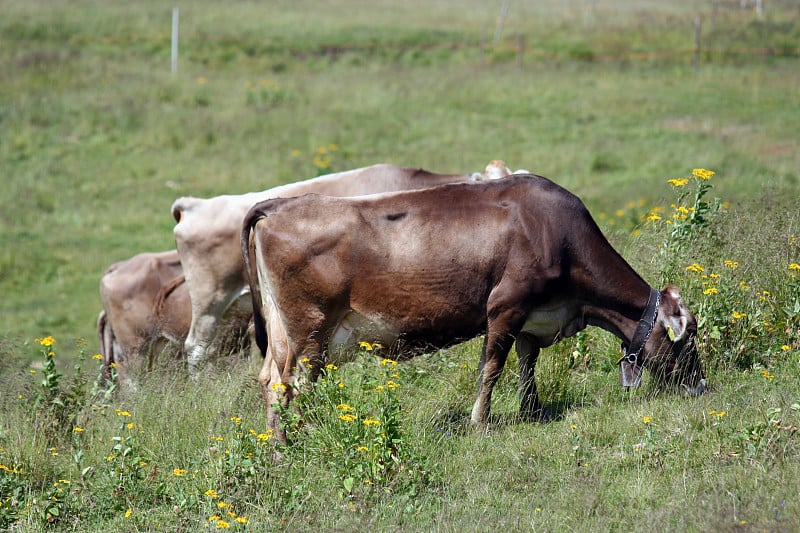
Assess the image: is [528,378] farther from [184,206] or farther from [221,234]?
[184,206]

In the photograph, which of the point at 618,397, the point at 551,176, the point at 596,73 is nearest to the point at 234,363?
the point at 618,397

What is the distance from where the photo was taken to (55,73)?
27094 mm

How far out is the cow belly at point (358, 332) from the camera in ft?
23.7

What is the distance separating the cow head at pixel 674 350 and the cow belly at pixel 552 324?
1.80 feet

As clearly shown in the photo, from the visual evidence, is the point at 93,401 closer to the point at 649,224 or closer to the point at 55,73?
the point at 649,224

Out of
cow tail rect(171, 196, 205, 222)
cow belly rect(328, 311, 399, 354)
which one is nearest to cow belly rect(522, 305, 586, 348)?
cow belly rect(328, 311, 399, 354)

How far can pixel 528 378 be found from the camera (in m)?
7.42

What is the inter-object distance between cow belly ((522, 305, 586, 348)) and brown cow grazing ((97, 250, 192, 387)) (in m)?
5.02

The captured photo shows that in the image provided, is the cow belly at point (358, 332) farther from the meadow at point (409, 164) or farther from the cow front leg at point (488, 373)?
the cow front leg at point (488, 373)

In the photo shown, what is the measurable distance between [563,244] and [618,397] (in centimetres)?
135

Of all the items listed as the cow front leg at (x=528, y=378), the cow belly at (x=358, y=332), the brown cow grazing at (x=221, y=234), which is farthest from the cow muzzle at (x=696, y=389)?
the brown cow grazing at (x=221, y=234)

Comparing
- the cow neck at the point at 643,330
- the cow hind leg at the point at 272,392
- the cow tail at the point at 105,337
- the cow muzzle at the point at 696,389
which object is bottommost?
the cow tail at the point at 105,337

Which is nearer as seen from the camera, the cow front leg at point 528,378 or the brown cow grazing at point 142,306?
the cow front leg at point 528,378

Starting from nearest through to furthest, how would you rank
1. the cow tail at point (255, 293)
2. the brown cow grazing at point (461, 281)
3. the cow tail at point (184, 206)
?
the brown cow grazing at point (461, 281)
the cow tail at point (255, 293)
the cow tail at point (184, 206)
